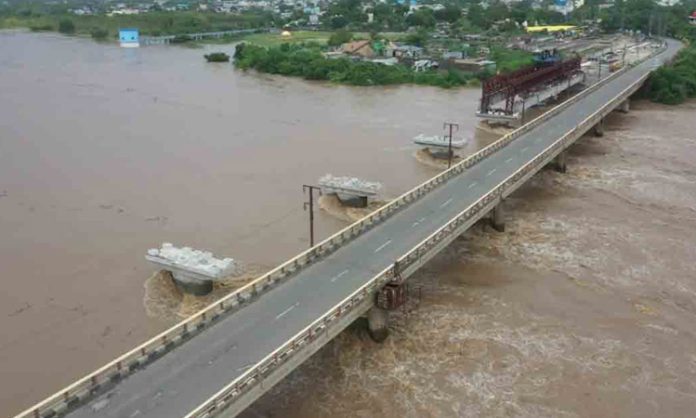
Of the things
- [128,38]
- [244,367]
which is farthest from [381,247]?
[128,38]

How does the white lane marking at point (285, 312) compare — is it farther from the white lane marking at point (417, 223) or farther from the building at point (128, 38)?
the building at point (128, 38)

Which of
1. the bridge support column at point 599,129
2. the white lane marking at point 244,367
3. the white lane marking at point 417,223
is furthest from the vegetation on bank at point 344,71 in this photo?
the white lane marking at point 244,367

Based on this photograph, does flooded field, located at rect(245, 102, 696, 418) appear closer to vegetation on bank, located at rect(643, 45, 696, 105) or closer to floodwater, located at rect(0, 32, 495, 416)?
floodwater, located at rect(0, 32, 495, 416)

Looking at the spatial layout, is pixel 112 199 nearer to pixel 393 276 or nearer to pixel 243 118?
pixel 393 276

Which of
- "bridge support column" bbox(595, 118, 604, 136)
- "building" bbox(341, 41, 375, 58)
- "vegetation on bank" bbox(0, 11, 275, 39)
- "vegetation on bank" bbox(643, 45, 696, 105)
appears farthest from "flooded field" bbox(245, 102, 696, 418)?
"vegetation on bank" bbox(0, 11, 275, 39)

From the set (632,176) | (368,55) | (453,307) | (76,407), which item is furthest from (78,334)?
(368,55)

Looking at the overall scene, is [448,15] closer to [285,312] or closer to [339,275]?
[339,275]
